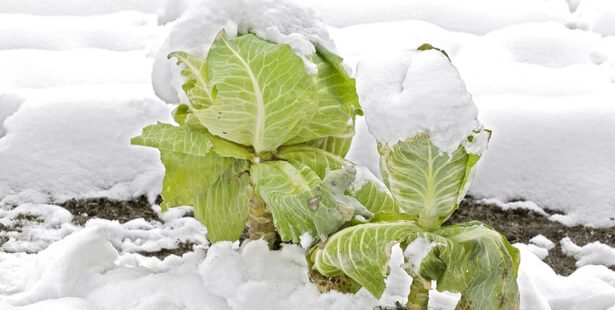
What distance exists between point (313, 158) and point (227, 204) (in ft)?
0.77

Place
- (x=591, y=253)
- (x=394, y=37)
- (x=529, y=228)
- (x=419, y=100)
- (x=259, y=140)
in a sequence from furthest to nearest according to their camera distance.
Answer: (x=394, y=37) → (x=529, y=228) → (x=591, y=253) → (x=259, y=140) → (x=419, y=100)

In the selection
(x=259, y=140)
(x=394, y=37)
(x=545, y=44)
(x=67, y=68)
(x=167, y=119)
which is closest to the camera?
(x=259, y=140)

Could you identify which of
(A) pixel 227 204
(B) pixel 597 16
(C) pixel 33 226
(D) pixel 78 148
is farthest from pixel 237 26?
(B) pixel 597 16

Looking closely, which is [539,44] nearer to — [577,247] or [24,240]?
[577,247]

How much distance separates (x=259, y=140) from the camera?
1668 mm

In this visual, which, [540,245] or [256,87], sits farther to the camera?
[540,245]

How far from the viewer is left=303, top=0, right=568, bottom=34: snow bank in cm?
418

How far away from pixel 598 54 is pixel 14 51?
2.64 metres

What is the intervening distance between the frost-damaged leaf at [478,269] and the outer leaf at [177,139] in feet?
1.78

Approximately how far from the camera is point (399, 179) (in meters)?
1.43

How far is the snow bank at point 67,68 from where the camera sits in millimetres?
3305

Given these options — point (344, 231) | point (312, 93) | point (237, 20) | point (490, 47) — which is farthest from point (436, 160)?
point (490, 47)

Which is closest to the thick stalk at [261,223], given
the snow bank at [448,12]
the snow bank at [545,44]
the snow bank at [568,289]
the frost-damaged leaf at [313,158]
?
the frost-damaged leaf at [313,158]

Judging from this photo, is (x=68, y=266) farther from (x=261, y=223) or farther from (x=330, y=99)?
(x=330, y=99)
